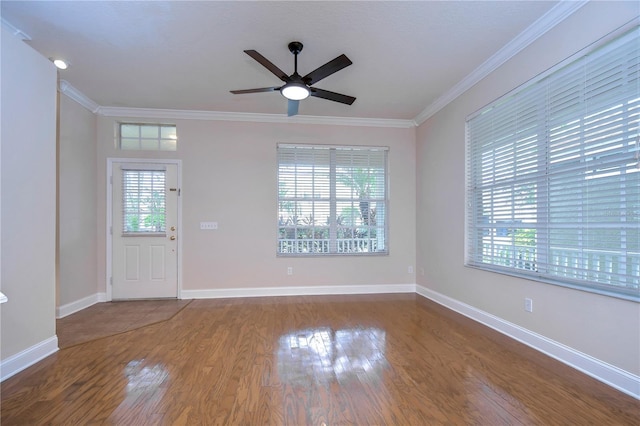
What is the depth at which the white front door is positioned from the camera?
4207 mm

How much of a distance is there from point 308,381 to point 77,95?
14.3 ft

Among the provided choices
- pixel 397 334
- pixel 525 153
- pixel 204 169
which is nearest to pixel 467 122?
pixel 525 153

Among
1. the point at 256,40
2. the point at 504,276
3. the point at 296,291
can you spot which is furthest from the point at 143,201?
the point at 504,276

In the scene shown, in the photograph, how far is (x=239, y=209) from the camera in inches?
175

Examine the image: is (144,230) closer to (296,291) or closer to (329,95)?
(296,291)

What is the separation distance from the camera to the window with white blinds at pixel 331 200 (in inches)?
179

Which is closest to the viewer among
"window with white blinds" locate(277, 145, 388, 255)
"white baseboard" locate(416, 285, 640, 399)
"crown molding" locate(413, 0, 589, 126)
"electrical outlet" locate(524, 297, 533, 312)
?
"white baseboard" locate(416, 285, 640, 399)

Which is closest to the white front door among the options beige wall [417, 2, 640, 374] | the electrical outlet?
beige wall [417, 2, 640, 374]

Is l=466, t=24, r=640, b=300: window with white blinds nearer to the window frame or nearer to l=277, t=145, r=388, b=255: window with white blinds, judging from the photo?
l=277, t=145, r=388, b=255: window with white blinds

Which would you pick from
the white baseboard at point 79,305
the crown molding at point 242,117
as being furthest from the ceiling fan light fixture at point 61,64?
the white baseboard at point 79,305

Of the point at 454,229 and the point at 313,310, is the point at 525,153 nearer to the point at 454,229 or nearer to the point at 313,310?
the point at 454,229

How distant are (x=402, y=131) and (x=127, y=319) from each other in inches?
184

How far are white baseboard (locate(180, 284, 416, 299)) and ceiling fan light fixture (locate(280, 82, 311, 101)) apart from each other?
2.86 meters

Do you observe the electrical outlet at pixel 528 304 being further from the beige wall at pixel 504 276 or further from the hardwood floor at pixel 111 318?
the hardwood floor at pixel 111 318
